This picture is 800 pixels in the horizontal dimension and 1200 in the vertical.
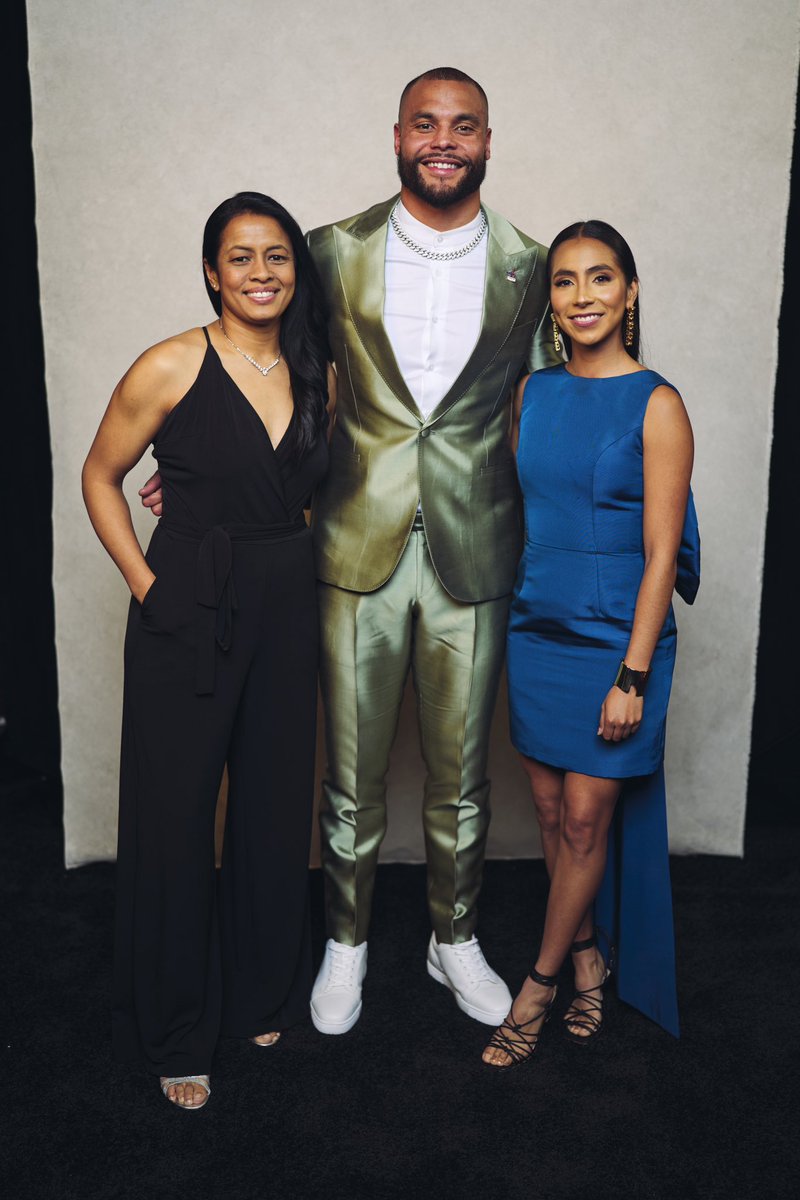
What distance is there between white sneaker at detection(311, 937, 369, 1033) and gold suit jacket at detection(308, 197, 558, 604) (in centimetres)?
92

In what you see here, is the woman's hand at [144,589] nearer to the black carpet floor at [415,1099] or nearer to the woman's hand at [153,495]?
the woman's hand at [153,495]

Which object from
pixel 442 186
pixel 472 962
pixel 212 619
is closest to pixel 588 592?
pixel 212 619

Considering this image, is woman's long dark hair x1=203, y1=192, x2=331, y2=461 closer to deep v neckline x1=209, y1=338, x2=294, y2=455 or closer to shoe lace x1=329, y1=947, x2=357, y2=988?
deep v neckline x1=209, y1=338, x2=294, y2=455

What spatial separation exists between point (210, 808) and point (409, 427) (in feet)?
3.01

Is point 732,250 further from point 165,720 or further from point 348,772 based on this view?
point 165,720

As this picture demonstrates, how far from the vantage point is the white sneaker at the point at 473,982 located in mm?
2523

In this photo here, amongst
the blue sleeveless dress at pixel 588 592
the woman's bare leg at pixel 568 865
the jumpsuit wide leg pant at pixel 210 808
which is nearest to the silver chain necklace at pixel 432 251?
the blue sleeveless dress at pixel 588 592

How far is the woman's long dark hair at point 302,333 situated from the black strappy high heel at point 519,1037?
131cm

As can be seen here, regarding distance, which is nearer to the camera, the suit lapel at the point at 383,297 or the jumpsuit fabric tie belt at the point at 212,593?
the jumpsuit fabric tie belt at the point at 212,593

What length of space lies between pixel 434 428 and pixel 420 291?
0.98 ft

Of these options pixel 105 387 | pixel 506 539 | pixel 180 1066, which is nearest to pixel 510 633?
pixel 506 539

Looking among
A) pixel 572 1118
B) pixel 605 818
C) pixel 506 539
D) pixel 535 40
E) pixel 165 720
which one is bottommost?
pixel 572 1118

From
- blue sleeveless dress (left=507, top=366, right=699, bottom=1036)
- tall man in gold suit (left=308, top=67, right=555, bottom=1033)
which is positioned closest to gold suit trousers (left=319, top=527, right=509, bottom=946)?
tall man in gold suit (left=308, top=67, right=555, bottom=1033)

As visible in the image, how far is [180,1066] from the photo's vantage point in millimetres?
2264
